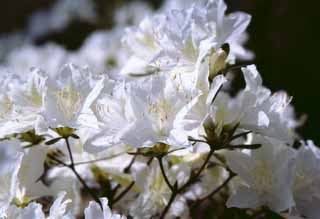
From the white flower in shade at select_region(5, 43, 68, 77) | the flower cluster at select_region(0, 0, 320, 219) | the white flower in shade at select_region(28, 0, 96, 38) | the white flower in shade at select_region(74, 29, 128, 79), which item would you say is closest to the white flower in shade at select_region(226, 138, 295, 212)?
the flower cluster at select_region(0, 0, 320, 219)

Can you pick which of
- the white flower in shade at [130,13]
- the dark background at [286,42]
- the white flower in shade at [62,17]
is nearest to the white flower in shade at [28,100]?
the dark background at [286,42]

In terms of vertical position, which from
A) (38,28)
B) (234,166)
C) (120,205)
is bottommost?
(38,28)

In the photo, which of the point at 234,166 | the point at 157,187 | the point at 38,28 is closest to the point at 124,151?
the point at 157,187

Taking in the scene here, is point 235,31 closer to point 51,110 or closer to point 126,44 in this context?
point 126,44

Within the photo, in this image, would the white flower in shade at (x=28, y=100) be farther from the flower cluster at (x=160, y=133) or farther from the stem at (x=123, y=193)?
the stem at (x=123, y=193)


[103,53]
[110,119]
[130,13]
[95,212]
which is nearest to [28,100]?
[110,119]

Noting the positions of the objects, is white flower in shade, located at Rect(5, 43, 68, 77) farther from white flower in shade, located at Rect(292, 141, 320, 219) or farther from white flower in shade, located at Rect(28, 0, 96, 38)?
white flower in shade, located at Rect(292, 141, 320, 219)
